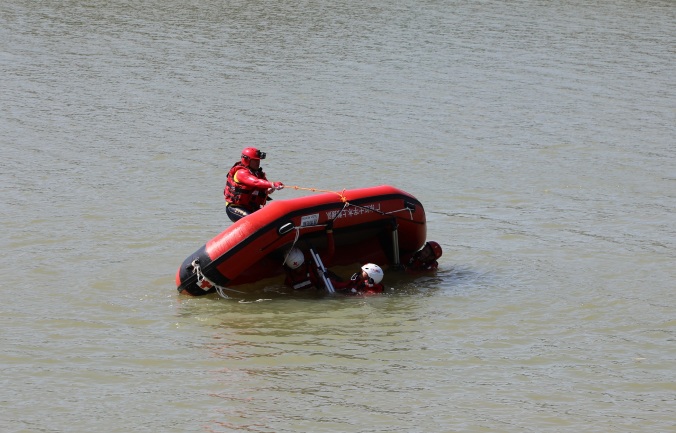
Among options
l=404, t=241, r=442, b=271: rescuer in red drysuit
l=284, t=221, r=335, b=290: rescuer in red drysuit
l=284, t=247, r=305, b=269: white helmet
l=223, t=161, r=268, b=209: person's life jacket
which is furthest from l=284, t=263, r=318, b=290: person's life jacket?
l=404, t=241, r=442, b=271: rescuer in red drysuit

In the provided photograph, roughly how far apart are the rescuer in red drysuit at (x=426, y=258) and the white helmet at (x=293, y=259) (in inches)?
58.6

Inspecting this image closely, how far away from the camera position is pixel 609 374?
9.23 meters

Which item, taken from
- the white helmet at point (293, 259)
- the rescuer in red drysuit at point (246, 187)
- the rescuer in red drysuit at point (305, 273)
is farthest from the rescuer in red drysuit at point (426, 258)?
the rescuer in red drysuit at point (246, 187)

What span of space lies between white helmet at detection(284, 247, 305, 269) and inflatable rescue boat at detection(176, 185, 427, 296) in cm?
9

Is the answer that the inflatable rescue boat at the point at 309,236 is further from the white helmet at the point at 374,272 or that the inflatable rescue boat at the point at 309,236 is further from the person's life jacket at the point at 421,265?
the white helmet at the point at 374,272

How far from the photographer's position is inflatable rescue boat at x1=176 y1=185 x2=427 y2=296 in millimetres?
10648

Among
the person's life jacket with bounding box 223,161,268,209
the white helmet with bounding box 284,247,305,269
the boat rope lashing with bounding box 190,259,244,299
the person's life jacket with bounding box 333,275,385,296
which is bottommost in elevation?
the person's life jacket with bounding box 333,275,385,296

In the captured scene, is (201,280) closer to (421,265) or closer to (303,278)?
(303,278)

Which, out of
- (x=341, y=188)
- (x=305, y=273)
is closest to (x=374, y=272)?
(x=305, y=273)

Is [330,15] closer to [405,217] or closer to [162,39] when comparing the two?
[162,39]

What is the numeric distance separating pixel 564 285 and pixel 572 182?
4281 mm

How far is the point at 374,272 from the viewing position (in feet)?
36.5

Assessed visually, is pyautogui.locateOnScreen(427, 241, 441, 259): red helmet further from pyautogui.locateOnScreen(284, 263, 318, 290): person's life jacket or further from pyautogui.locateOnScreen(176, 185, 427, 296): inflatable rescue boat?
pyautogui.locateOnScreen(284, 263, 318, 290): person's life jacket

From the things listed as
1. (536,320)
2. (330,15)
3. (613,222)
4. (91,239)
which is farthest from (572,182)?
(330,15)
